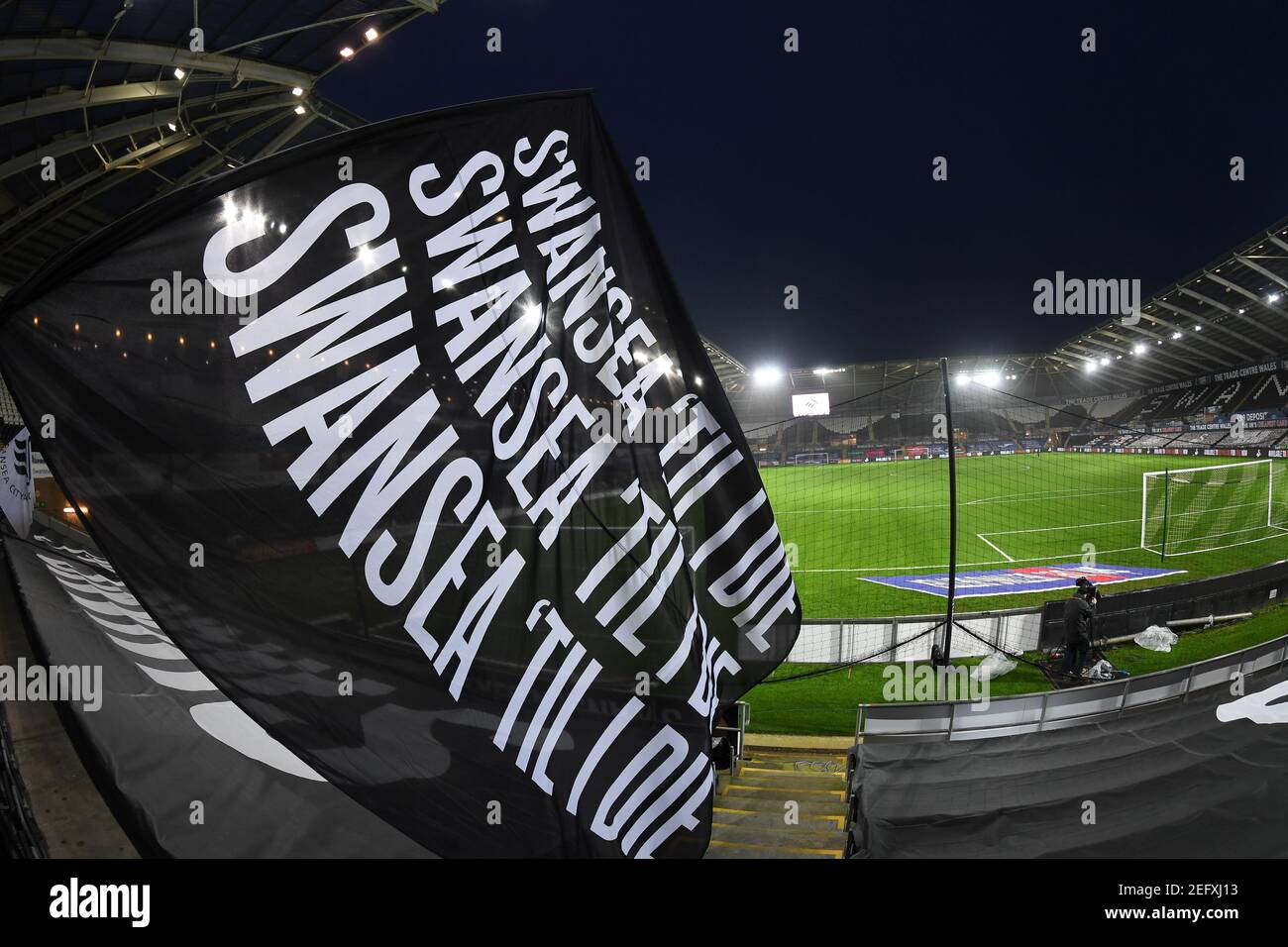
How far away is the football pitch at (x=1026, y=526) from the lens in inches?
645

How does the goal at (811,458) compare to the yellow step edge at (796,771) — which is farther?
the goal at (811,458)

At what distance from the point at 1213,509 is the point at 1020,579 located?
13.5 m

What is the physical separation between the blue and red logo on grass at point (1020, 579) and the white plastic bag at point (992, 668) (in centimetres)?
443

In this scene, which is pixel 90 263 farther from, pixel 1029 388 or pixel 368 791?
pixel 1029 388

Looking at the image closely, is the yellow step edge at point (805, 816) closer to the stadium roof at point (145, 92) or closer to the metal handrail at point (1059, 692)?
the metal handrail at point (1059, 692)

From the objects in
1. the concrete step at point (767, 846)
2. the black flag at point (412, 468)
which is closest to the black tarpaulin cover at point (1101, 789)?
the concrete step at point (767, 846)

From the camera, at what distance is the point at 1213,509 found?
23141mm

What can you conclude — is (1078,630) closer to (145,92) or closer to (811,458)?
(145,92)

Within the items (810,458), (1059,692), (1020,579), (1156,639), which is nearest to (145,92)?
(1059,692)

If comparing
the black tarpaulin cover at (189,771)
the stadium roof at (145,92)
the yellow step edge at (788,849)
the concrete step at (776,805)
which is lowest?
the concrete step at (776,805)

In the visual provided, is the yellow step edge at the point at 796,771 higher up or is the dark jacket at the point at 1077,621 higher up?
the dark jacket at the point at 1077,621

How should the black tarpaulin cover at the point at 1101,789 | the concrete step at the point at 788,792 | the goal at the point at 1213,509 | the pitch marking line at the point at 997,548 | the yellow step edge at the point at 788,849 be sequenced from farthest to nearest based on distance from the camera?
the goal at the point at 1213,509 → the pitch marking line at the point at 997,548 → the concrete step at the point at 788,792 → the yellow step edge at the point at 788,849 → the black tarpaulin cover at the point at 1101,789
